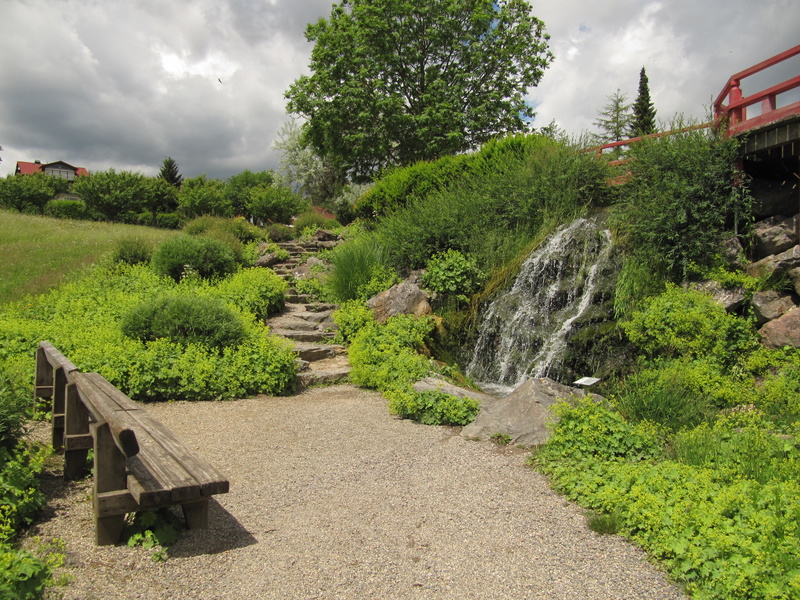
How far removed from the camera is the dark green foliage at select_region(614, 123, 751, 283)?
838 cm

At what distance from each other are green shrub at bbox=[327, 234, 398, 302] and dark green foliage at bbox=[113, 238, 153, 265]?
193 inches

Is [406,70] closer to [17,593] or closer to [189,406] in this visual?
[189,406]

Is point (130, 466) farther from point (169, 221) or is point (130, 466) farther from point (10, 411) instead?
point (169, 221)

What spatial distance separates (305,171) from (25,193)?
17.7 meters

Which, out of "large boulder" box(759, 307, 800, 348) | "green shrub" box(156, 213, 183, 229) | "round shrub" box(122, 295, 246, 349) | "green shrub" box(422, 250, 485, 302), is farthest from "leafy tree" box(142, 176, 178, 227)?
"large boulder" box(759, 307, 800, 348)

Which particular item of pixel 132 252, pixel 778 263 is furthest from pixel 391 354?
pixel 132 252

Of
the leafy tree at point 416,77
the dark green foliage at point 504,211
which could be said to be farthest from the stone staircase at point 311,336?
the leafy tree at point 416,77

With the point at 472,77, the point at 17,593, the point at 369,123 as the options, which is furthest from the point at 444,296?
the point at 472,77

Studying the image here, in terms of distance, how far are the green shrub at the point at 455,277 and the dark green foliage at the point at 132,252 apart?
281 inches

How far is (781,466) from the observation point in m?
4.05

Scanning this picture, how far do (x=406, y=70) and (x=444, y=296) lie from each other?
15.9 metres

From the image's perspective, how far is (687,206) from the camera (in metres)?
8.59

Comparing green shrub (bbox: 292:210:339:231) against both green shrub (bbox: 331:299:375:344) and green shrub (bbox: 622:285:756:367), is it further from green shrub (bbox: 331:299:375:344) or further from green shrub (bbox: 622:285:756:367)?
green shrub (bbox: 622:285:756:367)

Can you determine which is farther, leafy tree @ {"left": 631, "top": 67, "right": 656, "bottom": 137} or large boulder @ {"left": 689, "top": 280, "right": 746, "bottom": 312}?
leafy tree @ {"left": 631, "top": 67, "right": 656, "bottom": 137}
